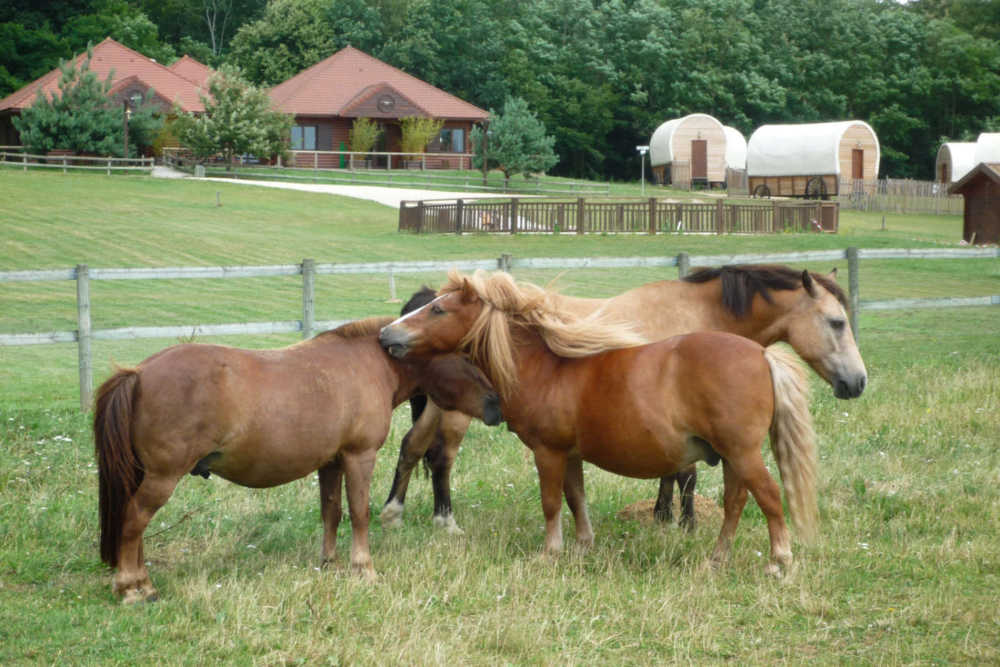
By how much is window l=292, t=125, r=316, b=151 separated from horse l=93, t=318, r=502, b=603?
184 ft

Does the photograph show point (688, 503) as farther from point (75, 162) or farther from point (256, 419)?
point (75, 162)

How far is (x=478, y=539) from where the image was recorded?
21.6 feet

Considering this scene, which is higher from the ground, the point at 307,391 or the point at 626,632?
the point at 307,391

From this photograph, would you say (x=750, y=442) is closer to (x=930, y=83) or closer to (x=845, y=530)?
(x=845, y=530)

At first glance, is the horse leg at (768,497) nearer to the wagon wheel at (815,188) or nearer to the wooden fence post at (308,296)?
the wooden fence post at (308,296)

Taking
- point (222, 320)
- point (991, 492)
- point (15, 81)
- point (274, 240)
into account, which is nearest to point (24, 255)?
point (274, 240)

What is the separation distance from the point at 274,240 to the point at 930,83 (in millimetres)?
51203

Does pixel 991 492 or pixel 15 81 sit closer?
pixel 991 492

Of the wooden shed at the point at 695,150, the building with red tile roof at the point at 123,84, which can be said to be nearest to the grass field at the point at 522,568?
the wooden shed at the point at 695,150

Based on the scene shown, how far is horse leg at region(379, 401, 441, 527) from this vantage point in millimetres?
7004

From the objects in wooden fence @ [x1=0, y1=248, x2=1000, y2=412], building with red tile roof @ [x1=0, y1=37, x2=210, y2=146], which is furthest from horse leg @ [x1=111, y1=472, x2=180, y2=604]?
building with red tile roof @ [x1=0, y1=37, x2=210, y2=146]

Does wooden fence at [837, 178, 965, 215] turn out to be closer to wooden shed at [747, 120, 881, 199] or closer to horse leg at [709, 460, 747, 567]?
wooden shed at [747, 120, 881, 199]

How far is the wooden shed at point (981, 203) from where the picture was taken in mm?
31656

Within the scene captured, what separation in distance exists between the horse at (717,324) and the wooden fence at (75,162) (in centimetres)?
4417
